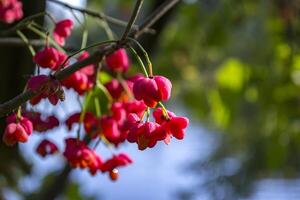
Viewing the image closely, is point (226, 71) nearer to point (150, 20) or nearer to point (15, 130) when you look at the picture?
point (150, 20)

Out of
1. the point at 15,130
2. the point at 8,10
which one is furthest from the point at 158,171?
the point at 15,130

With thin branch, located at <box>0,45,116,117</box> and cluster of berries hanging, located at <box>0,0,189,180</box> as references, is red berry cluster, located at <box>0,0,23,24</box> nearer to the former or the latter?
cluster of berries hanging, located at <box>0,0,189,180</box>

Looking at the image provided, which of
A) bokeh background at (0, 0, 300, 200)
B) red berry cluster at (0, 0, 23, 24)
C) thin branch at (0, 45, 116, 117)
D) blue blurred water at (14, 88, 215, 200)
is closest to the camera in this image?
thin branch at (0, 45, 116, 117)

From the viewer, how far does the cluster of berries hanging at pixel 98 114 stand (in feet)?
2.19

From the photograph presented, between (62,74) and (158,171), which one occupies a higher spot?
(158,171)

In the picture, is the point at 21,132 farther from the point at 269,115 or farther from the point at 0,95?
the point at 269,115

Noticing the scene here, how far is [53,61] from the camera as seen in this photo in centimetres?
78

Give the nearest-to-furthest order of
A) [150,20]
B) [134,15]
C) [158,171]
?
[134,15] < [150,20] < [158,171]

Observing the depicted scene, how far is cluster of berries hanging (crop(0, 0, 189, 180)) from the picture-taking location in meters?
0.67

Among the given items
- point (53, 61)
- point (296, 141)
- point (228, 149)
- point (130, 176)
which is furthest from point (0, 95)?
point (130, 176)

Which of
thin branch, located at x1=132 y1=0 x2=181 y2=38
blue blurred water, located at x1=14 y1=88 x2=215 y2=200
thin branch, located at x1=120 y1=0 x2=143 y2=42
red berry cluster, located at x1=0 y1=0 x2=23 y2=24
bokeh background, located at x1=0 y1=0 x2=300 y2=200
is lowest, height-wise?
thin branch, located at x1=120 y1=0 x2=143 y2=42

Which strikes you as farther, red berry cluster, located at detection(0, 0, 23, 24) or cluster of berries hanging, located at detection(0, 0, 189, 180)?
red berry cluster, located at detection(0, 0, 23, 24)

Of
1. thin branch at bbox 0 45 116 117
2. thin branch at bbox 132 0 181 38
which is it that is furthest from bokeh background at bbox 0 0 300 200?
thin branch at bbox 0 45 116 117

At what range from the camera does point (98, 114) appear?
892 mm
